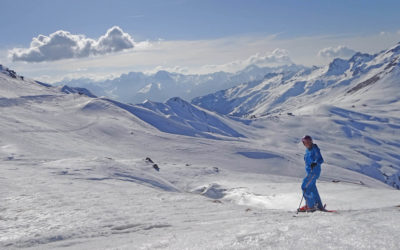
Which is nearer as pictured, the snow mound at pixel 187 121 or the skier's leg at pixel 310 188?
the skier's leg at pixel 310 188

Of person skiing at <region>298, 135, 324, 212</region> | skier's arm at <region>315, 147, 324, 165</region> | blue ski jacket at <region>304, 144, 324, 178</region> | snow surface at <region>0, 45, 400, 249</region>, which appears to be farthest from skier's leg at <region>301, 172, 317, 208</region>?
snow surface at <region>0, 45, 400, 249</region>

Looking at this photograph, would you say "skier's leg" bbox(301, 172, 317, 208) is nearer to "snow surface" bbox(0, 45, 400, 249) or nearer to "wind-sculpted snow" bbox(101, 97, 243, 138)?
"snow surface" bbox(0, 45, 400, 249)

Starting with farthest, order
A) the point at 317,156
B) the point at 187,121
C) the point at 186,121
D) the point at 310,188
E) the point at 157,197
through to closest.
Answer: the point at 187,121
the point at 186,121
the point at 157,197
the point at 310,188
the point at 317,156

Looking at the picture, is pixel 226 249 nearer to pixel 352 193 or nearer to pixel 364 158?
pixel 352 193

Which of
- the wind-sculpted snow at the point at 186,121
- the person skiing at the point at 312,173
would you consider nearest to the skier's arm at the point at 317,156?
the person skiing at the point at 312,173

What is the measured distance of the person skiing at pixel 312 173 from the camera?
41.8ft

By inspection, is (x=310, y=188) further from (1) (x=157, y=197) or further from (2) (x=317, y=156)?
(1) (x=157, y=197)

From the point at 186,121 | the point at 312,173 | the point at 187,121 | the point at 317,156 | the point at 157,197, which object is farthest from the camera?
the point at 187,121

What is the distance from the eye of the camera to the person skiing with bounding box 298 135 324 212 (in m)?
12.7

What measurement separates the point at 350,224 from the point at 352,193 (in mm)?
11688

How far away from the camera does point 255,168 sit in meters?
58.0

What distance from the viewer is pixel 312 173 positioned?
12.9 m

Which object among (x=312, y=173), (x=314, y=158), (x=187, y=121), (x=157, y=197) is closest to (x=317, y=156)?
(x=314, y=158)

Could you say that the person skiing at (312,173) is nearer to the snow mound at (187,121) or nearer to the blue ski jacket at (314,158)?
the blue ski jacket at (314,158)
